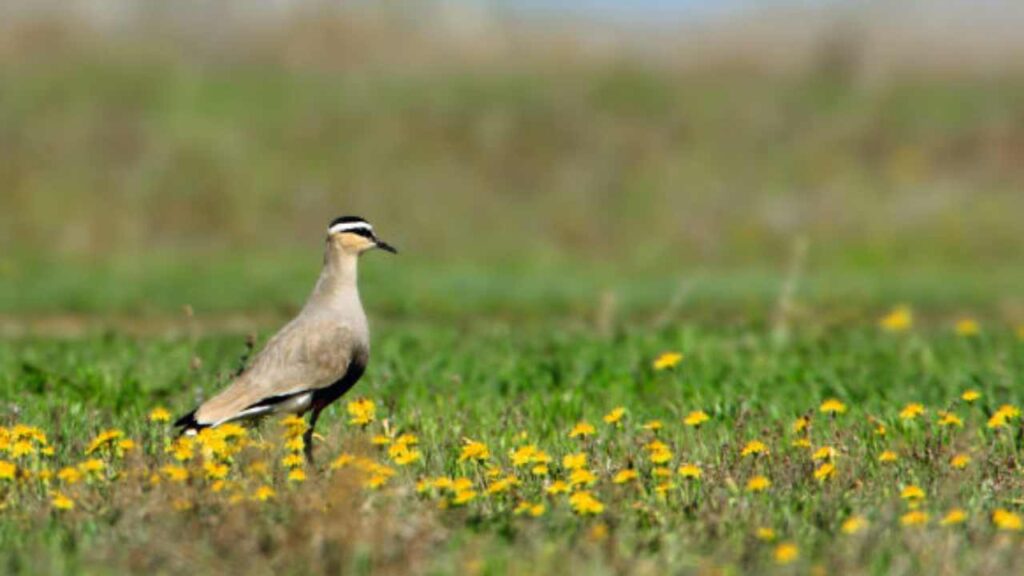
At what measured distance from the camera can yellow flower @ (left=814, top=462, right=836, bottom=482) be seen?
724cm

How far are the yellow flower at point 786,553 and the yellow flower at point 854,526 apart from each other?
195 millimetres

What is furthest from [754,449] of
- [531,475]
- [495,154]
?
[495,154]

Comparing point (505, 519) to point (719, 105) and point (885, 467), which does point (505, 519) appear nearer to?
point (885, 467)

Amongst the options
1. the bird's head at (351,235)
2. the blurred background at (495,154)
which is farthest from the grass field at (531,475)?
the blurred background at (495,154)

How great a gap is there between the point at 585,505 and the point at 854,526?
985 mm

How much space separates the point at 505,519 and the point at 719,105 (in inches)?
1111

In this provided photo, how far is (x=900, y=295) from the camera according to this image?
74.8 feet

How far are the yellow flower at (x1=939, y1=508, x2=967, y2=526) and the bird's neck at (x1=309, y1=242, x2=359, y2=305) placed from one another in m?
3.31

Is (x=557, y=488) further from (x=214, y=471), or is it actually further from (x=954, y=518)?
(x=954, y=518)

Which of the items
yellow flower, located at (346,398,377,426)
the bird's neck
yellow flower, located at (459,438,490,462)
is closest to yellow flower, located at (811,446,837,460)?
yellow flower, located at (459,438,490,462)

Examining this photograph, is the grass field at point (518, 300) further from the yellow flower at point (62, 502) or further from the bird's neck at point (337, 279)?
the bird's neck at point (337, 279)

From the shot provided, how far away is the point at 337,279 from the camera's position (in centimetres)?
859

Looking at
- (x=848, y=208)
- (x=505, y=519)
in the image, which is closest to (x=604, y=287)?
(x=848, y=208)

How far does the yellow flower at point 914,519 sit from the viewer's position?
20.2 ft
